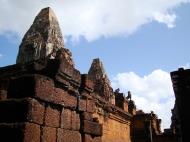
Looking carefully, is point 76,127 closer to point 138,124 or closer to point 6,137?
point 6,137

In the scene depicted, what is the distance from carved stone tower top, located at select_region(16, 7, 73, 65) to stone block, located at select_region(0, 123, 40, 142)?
40111 millimetres

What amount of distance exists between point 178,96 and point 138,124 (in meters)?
4.95

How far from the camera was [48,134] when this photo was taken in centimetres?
451

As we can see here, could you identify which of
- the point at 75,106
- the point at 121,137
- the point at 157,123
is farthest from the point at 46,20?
the point at 75,106

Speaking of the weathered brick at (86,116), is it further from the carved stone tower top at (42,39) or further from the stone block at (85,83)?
the carved stone tower top at (42,39)

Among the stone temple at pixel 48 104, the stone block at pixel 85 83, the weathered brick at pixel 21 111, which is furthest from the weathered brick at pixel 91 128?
the weathered brick at pixel 21 111

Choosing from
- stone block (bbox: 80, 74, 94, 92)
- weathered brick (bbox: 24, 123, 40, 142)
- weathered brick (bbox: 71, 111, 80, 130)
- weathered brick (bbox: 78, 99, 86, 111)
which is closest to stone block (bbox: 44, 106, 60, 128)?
weathered brick (bbox: 24, 123, 40, 142)

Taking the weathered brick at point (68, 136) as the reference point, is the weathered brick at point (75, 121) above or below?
above

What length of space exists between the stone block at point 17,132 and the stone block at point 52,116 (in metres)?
0.54

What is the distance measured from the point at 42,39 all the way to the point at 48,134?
4568 cm

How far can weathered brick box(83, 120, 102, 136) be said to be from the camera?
570cm

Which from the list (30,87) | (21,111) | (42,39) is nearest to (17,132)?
(21,111)

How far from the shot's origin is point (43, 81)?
4496mm

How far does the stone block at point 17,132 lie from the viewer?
150 inches
